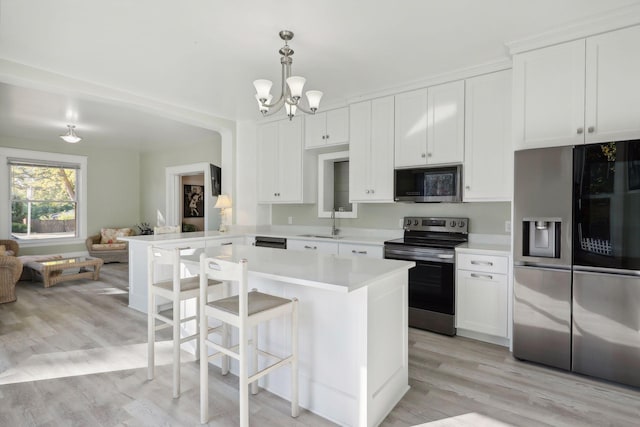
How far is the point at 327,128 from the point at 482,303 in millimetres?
2670

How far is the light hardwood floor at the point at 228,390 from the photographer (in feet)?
6.37

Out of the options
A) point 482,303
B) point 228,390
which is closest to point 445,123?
point 482,303

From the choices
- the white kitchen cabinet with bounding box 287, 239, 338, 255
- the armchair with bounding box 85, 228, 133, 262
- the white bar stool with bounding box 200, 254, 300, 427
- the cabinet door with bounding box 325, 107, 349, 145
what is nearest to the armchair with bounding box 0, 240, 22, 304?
the armchair with bounding box 85, 228, 133, 262

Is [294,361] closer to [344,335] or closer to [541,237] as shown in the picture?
[344,335]

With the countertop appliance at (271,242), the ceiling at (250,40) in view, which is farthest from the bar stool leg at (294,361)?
the countertop appliance at (271,242)

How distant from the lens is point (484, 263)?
299cm

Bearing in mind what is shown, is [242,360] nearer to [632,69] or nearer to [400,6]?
[400,6]

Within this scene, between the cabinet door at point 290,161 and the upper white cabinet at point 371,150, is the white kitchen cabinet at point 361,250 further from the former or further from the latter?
the cabinet door at point 290,161

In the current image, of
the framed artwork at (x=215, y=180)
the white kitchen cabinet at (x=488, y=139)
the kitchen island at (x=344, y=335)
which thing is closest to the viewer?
the kitchen island at (x=344, y=335)

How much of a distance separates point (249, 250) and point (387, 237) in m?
1.96

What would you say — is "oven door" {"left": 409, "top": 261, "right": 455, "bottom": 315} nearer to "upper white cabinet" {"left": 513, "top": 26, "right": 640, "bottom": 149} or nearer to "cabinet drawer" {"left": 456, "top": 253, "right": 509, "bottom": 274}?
"cabinet drawer" {"left": 456, "top": 253, "right": 509, "bottom": 274}

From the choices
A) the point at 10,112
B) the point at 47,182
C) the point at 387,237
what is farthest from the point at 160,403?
the point at 47,182

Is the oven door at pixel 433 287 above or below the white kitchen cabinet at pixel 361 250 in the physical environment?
below

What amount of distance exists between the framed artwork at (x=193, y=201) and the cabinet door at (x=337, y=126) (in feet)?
17.3
